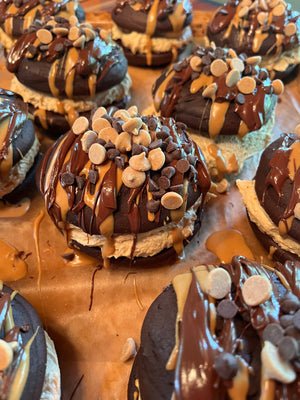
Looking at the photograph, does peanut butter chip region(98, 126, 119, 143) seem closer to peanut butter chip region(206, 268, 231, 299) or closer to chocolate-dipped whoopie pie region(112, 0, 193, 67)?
peanut butter chip region(206, 268, 231, 299)

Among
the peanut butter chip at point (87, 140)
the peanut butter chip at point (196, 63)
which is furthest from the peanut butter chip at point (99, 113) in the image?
the peanut butter chip at point (196, 63)

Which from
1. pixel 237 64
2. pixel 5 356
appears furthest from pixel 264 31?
pixel 5 356

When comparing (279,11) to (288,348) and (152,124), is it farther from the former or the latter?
(288,348)

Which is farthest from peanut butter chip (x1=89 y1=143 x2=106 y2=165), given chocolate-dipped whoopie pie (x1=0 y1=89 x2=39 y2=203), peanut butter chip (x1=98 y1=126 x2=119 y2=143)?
chocolate-dipped whoopie pie (x1=0 y1=89 x2=39 y2=203)

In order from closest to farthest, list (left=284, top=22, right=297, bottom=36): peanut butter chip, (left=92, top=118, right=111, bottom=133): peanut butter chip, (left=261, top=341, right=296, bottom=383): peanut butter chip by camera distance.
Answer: (left=261, top=341, right=296, bottom=383): peanut butter chip
(left=92, top=118, right=111, bottom=133): peanut butter chip
(left=284, top=22, right=297, bottom=36): peanut butter chip

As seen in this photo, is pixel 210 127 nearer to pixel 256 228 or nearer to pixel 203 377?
pixel 256 228

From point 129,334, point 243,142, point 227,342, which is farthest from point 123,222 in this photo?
point 243,142
